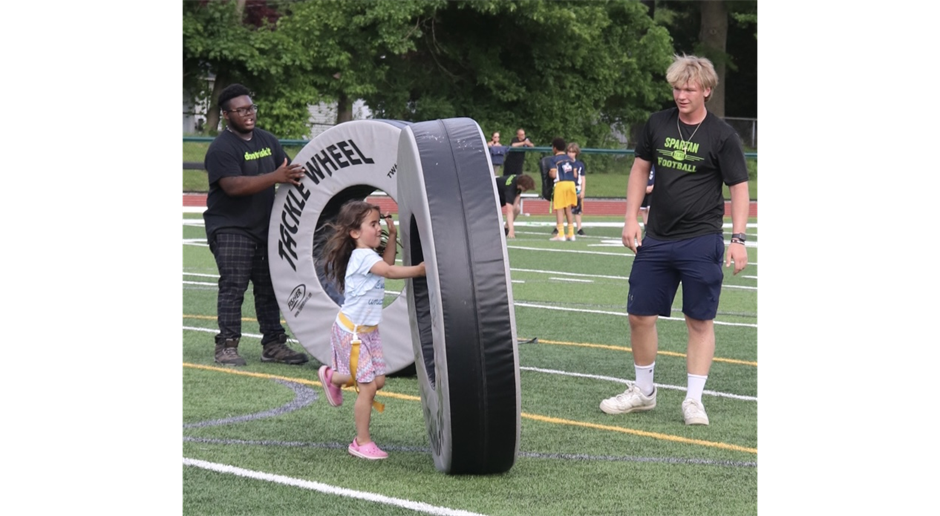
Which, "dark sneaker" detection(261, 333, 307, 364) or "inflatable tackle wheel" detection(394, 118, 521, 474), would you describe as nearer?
"inflatable tackle wheel" detection(394, 118, 521, 474)

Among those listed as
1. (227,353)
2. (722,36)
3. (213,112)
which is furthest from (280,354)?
(722,36)

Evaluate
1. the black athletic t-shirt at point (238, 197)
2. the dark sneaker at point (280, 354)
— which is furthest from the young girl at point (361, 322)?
the dark sneaker at point (280, 354)

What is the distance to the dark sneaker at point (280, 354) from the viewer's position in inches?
351

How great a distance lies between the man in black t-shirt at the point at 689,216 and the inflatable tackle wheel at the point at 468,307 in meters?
1.72

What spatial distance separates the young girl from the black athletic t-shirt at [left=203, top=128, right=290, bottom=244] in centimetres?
263

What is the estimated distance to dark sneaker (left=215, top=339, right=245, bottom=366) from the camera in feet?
28.6

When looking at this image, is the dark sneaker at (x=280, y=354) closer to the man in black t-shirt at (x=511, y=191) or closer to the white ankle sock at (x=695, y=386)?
the white ankle sock at (x=695, y=386)

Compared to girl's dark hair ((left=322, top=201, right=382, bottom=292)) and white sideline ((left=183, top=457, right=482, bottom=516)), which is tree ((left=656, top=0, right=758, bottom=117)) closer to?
girl's dark hair ((left=322, top=201, right=382, bottom=292))

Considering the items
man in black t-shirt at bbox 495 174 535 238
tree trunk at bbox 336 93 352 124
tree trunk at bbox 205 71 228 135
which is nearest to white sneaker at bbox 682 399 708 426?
man in black t-shirt at bbox 495 174 535 238

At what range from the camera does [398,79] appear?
37531mm

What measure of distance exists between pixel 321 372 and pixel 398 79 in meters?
31.9
